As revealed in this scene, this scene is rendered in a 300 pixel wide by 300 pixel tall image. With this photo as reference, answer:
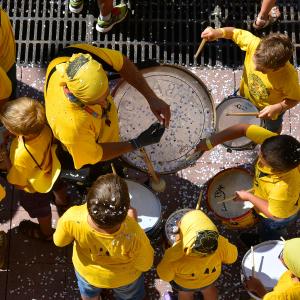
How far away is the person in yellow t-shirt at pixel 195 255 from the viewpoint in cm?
302

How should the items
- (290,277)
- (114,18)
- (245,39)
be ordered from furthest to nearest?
(114,18) → (245,39) → (290,277)

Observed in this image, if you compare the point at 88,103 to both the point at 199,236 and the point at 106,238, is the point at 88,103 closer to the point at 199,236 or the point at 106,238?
the point at 106,238

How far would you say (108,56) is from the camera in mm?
3418

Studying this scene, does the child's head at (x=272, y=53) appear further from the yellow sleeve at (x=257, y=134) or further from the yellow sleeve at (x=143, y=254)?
the yellow sleeve at (x=143, y=254)

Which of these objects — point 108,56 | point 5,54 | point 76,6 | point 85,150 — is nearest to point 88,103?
point 85,150

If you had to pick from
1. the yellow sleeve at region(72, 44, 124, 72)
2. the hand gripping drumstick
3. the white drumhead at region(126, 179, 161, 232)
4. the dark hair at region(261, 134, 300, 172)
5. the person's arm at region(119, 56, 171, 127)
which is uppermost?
the yellow sleeve at region(72, 44, 124, 72)

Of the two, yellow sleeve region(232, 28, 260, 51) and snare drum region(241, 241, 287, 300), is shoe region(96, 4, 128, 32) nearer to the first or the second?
yellow sleeve region(232, 28, 260, 51)

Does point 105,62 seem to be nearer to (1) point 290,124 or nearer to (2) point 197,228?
(2) point 197,228

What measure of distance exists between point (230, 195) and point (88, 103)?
134 centimetres

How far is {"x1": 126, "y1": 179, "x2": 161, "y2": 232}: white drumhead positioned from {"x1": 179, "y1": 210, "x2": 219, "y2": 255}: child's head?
505 millimetres

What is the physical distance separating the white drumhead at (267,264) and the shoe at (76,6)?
2436 mm

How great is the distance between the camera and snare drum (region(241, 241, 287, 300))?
3.62m

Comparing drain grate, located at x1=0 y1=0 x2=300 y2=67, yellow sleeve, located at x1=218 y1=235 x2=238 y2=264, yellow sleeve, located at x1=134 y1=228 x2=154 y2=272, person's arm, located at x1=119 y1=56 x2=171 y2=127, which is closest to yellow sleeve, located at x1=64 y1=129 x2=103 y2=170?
person's arm, located at x1=119 y1=56 x2=171 y2=127

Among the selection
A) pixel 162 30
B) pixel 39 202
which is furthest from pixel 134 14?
pixel 39 202
